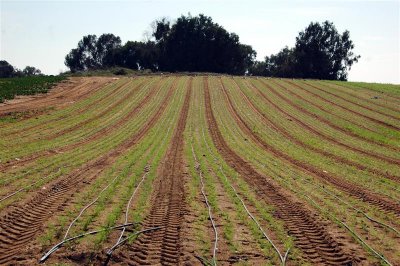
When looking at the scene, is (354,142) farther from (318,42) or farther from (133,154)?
(318,42)

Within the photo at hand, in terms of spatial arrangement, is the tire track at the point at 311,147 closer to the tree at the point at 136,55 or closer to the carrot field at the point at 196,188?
the carrot field at the point at 196,188

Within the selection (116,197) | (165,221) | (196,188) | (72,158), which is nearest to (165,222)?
(165,221)

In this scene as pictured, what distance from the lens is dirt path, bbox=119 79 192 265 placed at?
9687 millimetres

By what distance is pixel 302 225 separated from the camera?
12.1 metres

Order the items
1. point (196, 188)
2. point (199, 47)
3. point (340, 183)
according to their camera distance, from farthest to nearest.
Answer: point (199, 47), point (340, 183), point (196, 188)

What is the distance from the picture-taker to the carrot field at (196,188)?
10.2 meters

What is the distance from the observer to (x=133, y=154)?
2208 cm

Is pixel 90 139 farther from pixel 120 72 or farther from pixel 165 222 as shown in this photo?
pixel 120 72

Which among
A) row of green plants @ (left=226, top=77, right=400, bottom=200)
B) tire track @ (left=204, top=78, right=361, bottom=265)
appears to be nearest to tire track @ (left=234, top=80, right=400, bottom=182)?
row of green plants @ (left=226, top=77, right=400, bottom=200)

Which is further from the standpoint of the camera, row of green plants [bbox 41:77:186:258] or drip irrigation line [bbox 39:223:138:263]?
row of green plants [bbox 41:77:186:258]

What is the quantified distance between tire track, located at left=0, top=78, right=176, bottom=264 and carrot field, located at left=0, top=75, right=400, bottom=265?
0.05 m

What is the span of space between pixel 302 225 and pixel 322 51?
100052 millimetres

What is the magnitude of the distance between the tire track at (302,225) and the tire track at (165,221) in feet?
10.5

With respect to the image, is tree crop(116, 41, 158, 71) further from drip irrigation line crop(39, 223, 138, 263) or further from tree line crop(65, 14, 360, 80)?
drip irrigation line crop(39, 223, 138, 263)
